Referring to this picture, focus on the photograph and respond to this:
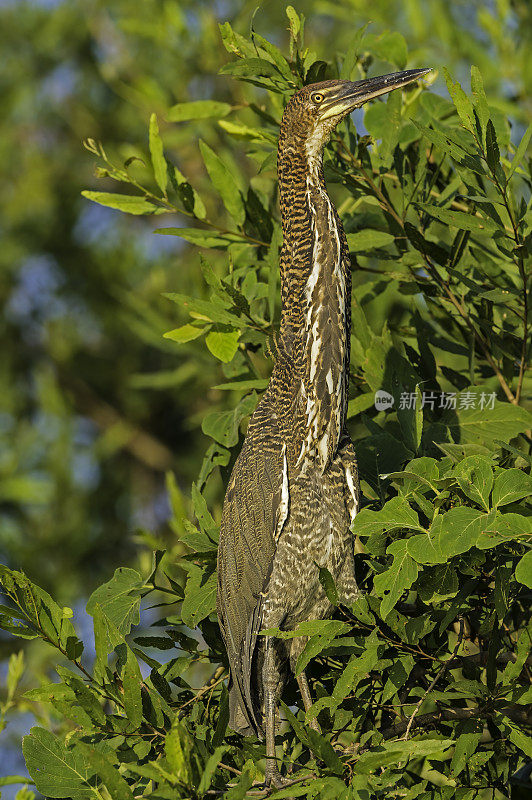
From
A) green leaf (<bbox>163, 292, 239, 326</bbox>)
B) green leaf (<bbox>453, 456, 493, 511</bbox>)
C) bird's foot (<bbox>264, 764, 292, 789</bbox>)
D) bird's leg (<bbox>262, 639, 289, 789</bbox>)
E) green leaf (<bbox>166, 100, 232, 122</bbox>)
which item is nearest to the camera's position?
green leaf (<bbox>453, 456, 493, 511</bbox>)

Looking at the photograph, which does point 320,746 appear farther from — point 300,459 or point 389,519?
point 300,459

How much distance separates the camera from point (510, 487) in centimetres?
178

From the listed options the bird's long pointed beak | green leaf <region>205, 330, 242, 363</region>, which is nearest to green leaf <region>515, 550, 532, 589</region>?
green leaf <region>205, 330, 242, 363</region>

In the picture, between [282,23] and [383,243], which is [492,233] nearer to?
[383,243]

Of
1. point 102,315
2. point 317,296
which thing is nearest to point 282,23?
point 102,315

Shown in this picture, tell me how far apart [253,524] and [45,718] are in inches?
46.6

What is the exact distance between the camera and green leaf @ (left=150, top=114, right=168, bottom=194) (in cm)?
286

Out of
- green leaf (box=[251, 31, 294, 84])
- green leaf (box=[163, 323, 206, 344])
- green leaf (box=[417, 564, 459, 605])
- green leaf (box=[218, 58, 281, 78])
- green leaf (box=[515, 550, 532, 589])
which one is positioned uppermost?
green leaf (box=[251, 31, 294, 84])

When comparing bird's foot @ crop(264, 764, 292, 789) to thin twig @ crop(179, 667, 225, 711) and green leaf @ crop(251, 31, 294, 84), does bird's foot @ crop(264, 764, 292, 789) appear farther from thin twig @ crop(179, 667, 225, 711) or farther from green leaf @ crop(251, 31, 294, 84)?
green leaf @ crop(251, 31, 294, 84)

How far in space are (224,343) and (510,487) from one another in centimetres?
114

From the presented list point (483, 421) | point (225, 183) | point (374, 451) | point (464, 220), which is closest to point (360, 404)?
point (374, 451)

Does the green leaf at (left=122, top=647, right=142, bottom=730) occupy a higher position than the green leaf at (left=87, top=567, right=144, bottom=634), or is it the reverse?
the green leaf at (left=87, top=567, right=144, bottom=634)

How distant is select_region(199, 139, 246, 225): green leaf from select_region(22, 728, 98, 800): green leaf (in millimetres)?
1699

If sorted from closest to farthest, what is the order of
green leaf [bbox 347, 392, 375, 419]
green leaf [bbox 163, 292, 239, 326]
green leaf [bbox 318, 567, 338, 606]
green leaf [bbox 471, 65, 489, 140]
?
green leaf [bbox 318, 567, 338, 606] → green leaf [bbox 471, 65, 489, 140] → green leaf [bbox 163, 292, 239, 326] → green leaf [bbox 347, 392, 375, 419]
